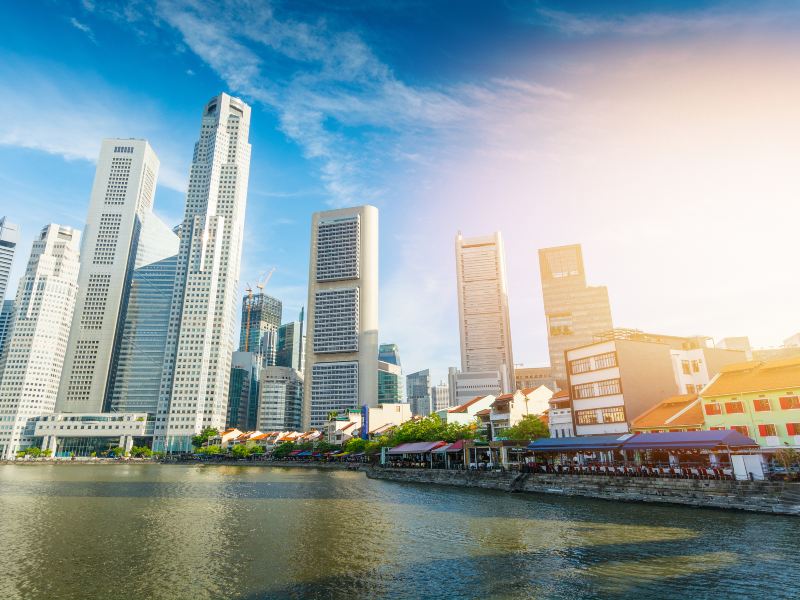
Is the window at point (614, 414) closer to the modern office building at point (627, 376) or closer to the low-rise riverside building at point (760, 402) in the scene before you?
the modern office building at point (627, 376)

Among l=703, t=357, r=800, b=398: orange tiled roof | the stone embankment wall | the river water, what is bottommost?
the river water

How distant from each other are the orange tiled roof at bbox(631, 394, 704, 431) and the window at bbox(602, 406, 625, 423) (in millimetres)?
2163

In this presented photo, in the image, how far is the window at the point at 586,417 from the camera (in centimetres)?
7831

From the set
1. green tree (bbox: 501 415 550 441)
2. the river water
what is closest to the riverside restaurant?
the river water

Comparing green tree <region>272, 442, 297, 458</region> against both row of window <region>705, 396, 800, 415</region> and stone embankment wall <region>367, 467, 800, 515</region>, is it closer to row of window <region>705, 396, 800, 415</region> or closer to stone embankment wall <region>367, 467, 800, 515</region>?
stone embankment wall <region>367, 467, 800, 515</region>

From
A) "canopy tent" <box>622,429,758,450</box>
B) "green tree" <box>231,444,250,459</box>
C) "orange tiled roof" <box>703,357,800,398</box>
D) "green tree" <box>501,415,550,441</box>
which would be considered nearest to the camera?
"canopy tent" <box>622,429,758,450</box>

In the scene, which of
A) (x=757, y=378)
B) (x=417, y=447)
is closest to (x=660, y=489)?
(x=757, y=378)

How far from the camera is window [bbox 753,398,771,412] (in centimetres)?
5525

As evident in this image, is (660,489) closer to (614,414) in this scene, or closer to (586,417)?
(614,414)

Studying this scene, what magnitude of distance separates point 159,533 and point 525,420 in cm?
6109

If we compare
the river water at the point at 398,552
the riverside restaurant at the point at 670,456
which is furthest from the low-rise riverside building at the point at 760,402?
the river water at the point at 398,552

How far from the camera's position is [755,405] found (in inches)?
2223

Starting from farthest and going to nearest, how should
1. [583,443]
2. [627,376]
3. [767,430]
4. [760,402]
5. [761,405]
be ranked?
[627,376] < [583,443] < [760,402] < [761,405] < [767,430]

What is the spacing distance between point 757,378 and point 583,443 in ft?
74.3
